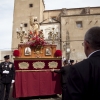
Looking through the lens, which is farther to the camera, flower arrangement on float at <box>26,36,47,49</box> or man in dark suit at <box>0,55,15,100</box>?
flower arrangement on float at <box>26,36,47,49</box>

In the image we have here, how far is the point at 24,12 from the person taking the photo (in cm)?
3572

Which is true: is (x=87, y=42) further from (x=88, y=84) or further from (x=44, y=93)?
(x=44, y=93)

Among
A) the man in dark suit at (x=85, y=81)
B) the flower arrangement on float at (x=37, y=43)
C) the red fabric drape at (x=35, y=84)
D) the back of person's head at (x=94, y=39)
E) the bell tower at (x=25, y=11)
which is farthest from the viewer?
the bell tower at (x=25, y=11)

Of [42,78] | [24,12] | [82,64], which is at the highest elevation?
[24,12]

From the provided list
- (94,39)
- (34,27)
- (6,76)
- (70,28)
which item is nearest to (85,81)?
(94,39)

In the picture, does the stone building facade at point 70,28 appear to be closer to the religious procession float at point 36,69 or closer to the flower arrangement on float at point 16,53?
the religious procession float at point 36,69

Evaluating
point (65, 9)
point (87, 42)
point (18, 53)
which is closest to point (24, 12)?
point (65, 9)

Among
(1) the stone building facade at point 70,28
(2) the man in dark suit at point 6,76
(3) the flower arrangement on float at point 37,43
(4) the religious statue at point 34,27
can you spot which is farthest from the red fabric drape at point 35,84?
(1) the stone building facade at point 70,28

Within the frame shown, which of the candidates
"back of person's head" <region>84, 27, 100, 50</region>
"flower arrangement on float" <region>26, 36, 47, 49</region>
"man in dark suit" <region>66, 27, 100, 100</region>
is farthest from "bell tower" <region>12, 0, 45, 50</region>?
"man in dark suit" <region>66, 27, 100, 100</region>

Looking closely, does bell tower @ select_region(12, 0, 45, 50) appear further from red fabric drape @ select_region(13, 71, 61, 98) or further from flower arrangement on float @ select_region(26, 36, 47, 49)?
red fabric drape @ select_region(13, 71, 61, 98)

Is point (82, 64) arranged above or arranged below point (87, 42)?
below

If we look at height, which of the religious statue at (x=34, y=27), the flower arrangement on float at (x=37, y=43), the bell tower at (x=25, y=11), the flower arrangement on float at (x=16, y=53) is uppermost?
the bell tower at (x=25, y=11)

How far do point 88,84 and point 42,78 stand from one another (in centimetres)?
575

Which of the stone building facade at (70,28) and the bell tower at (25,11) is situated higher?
the bell tower at (25,11)
